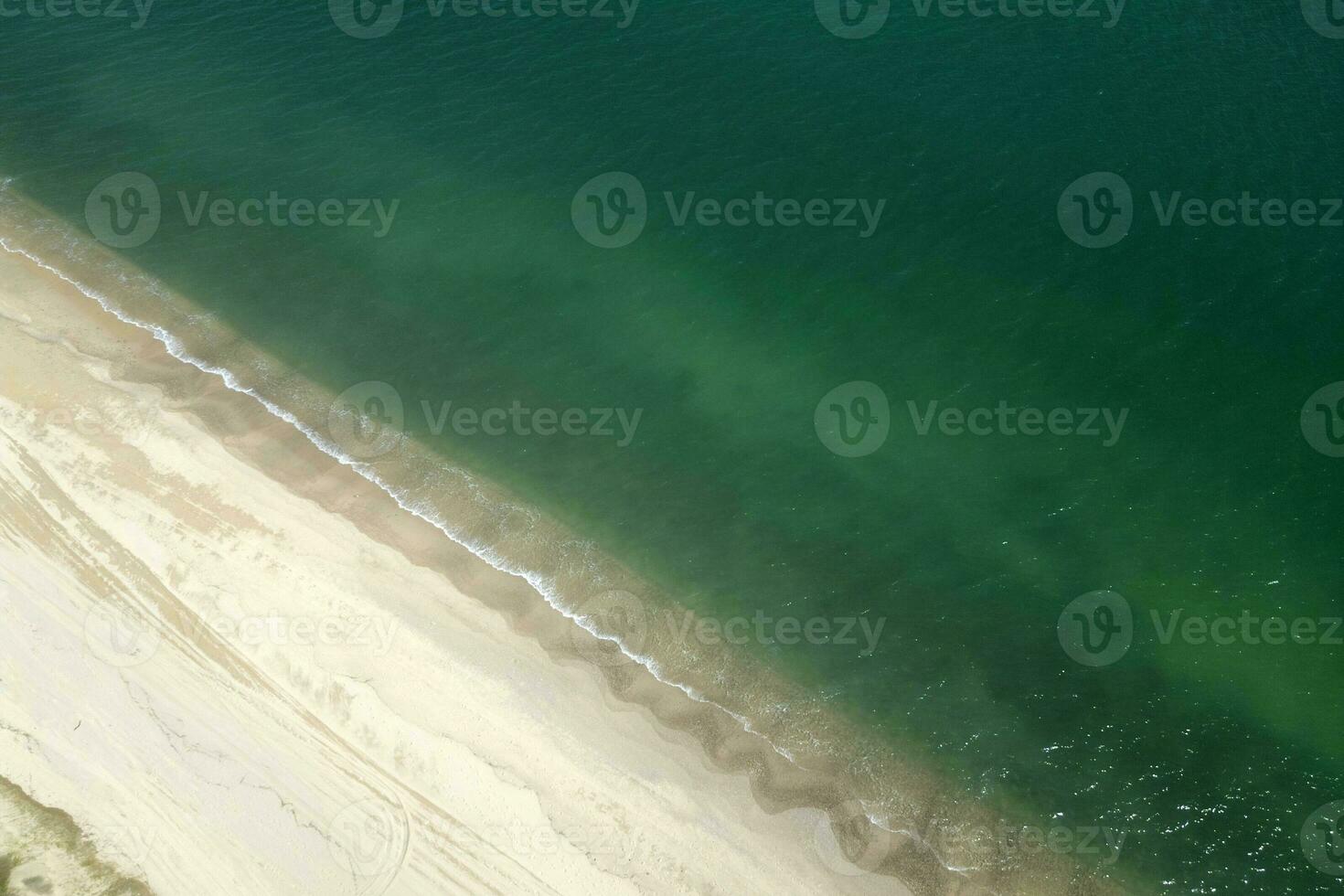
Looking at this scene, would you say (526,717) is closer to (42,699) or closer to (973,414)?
(42,699)

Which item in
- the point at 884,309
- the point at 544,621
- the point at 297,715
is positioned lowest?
the point at 297,715

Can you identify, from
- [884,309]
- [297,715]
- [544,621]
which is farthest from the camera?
[884,309]

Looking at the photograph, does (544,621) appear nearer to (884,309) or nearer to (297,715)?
(297,715)

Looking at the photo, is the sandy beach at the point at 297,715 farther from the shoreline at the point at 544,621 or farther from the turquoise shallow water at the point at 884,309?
the turquoise shallow water at the point at 884,309

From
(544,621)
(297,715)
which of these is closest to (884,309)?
(544,621)

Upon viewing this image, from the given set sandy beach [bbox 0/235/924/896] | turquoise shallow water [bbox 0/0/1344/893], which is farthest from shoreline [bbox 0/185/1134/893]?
turquoise shallow water [bbox 0/0/1344/893]

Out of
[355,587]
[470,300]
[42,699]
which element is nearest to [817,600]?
[355,587]

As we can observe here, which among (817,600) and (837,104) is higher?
(837,104)

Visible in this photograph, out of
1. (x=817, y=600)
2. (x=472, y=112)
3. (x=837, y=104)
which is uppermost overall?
(x=837, y=104)
